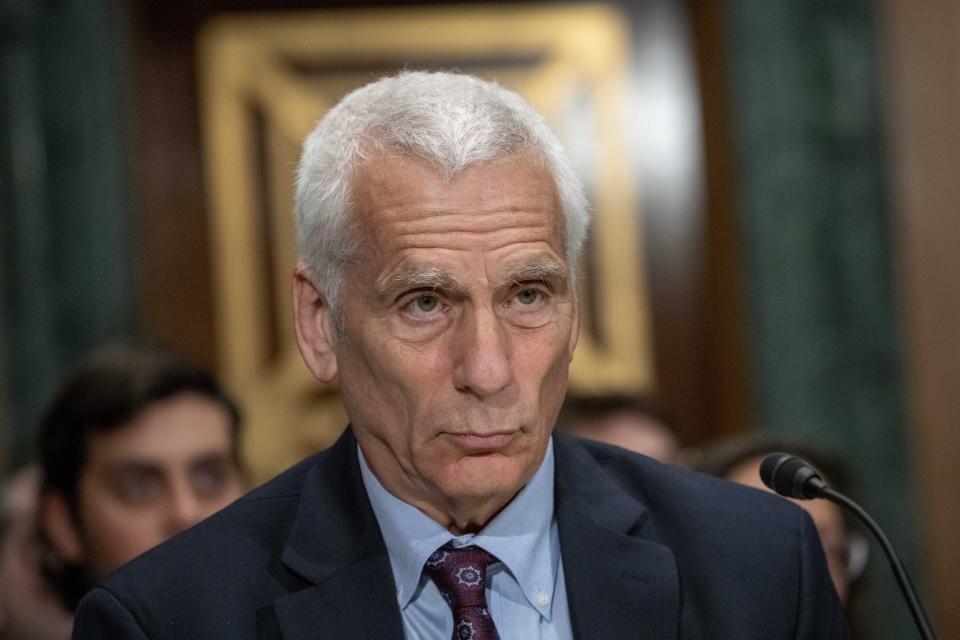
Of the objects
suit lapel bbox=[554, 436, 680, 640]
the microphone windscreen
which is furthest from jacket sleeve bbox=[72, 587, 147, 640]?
the microphone windscreen

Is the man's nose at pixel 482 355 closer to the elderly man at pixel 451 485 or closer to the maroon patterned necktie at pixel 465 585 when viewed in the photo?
the elderly man at pixel 451 485

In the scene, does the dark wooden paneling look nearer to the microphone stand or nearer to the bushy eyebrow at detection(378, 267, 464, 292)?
the microphone stand

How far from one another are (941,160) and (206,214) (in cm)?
256

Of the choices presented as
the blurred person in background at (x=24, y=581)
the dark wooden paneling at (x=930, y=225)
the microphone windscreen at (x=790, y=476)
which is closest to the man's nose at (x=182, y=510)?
the blurred person in background at (x=24, y=581)

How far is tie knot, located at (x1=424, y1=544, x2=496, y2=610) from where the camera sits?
2131mm

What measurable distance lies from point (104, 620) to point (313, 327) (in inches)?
21.3

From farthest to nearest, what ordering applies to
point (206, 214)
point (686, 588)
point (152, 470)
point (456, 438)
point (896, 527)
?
point (206, 214), point (896, 527), point (152, 470), point (686, 588), point (456, 438)

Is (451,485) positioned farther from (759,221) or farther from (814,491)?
(759,221)

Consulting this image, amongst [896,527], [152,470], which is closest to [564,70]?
[896,527]

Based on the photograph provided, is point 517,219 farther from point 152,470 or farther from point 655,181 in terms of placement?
point 655,181

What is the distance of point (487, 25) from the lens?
5.42 m

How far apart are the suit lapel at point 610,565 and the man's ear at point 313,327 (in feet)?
1.30

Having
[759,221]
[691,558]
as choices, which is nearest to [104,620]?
[691,558]

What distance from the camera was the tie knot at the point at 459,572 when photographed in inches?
83.9
